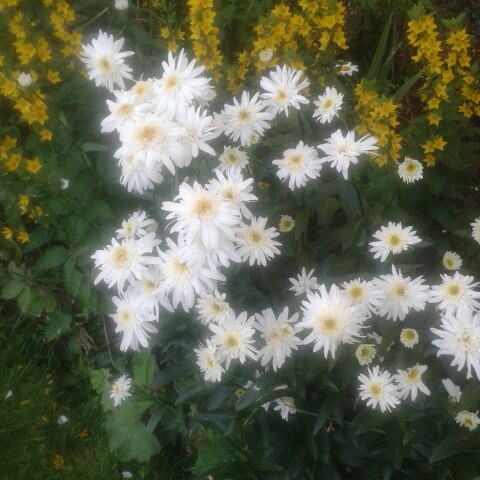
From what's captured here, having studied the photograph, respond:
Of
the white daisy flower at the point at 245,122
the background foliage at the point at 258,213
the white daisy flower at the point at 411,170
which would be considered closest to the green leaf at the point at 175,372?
the background foliage at the point at 258,213

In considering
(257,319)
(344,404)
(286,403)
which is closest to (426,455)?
(344,404)

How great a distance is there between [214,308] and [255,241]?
24cm

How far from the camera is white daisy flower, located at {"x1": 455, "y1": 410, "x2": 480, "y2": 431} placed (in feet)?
4.96

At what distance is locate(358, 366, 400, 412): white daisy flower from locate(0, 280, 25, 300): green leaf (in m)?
1.71

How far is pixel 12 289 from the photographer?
257 cm

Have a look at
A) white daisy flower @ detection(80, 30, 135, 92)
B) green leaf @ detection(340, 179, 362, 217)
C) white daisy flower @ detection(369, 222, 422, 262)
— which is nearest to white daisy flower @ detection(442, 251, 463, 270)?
white daisy flower @ detection(369, 222, 422, 262)

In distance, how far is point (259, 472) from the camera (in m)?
1.85

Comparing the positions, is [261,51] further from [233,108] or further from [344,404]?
[344,404]

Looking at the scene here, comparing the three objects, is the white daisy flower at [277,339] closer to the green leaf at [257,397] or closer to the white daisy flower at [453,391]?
the green leaf at [257,397]

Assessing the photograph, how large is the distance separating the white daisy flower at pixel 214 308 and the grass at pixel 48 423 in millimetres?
1107

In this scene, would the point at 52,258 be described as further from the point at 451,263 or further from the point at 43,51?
the point at 451,263

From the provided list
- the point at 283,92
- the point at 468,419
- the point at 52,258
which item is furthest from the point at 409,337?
the point at 52,258

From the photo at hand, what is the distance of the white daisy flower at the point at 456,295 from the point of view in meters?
1.51

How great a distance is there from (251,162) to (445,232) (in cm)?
120
